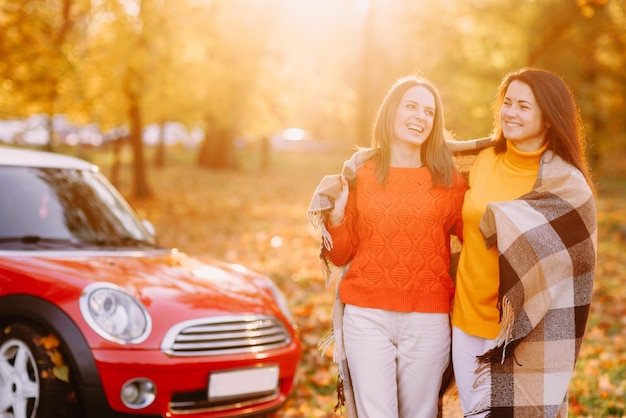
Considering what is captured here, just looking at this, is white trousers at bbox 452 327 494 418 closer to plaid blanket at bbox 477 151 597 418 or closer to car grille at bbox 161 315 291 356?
plaid blanket at bbox 477 151 597 418

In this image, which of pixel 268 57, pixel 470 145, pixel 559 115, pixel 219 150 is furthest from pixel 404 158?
pixel 219 150

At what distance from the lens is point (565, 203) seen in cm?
325

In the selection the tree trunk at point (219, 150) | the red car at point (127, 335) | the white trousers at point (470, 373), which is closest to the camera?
the white trousers at point (470, 373)

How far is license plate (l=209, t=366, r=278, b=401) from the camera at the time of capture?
14.4ft

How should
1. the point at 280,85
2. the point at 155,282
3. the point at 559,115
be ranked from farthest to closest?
1. the point at 280,85
2. the point at 155,282
3. the point at 559,115

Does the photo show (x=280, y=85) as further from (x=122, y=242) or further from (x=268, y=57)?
(x=122, y=242)

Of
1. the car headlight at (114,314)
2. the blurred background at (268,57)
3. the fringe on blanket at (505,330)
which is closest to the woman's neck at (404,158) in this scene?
the fringe on blanket at (505,330)

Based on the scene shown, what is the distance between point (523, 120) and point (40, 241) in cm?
323

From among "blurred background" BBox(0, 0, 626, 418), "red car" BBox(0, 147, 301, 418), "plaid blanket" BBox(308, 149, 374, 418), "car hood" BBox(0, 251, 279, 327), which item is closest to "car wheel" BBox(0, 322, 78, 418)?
"red car" BBox(0, 147, 301, 418)

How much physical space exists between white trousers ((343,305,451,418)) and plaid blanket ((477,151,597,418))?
1.06ft

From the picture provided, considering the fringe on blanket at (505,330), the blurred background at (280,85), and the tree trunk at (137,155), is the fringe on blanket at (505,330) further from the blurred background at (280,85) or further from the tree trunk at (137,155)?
the tree trunk at (137,155)

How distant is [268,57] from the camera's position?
981 inches

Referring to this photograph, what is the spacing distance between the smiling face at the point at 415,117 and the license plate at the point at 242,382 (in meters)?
1.70

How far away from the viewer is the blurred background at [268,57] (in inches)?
576
